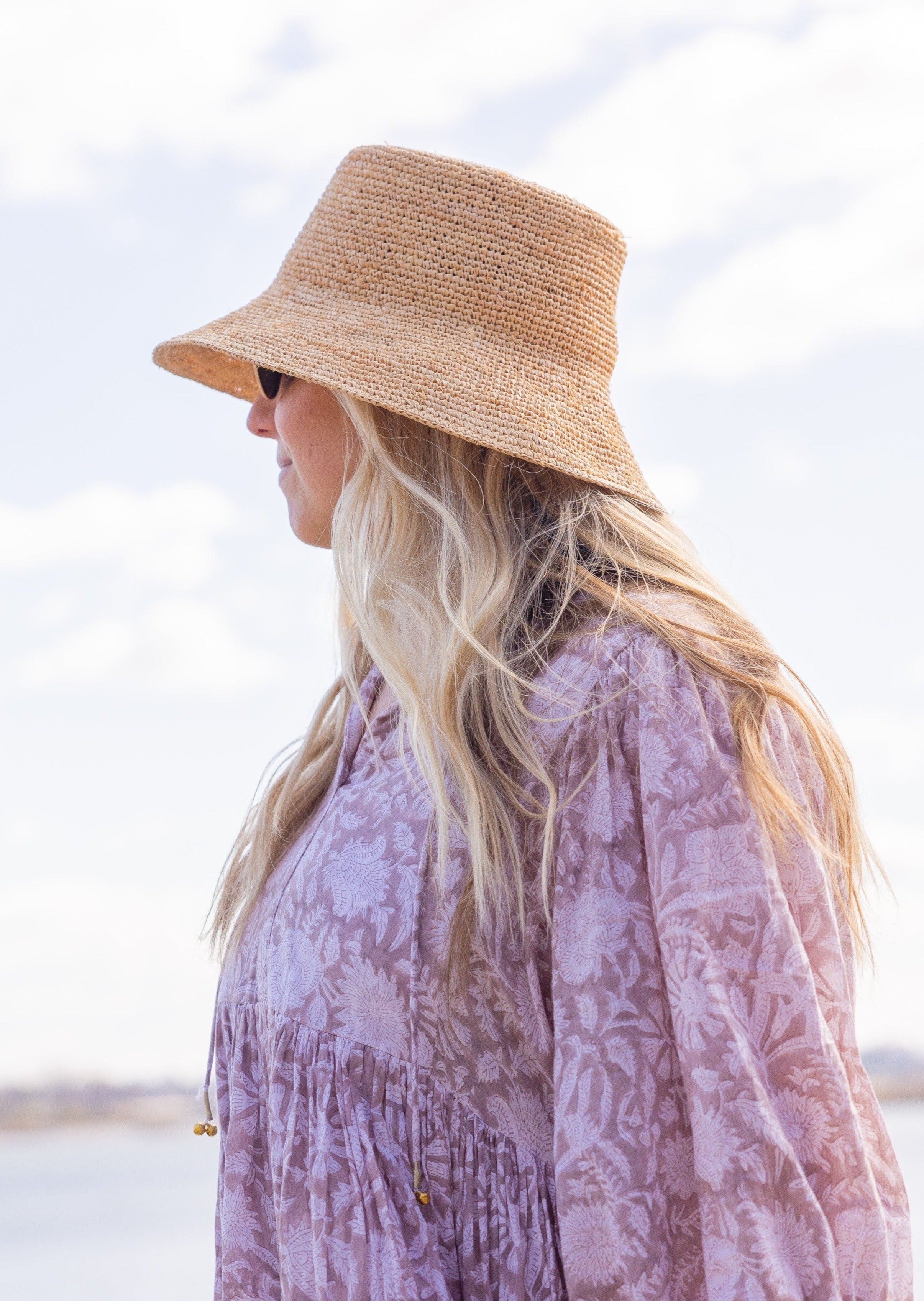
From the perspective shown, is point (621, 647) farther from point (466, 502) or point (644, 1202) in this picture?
point (644, 1202)

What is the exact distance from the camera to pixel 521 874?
43.3 inches

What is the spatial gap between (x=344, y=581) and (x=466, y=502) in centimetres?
16

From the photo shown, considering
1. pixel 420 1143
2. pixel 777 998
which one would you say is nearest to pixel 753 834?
pixel 777 998

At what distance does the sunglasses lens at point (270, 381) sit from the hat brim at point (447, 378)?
0.06 metres

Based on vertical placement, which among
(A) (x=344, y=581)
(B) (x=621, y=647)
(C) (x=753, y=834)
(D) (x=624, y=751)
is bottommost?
(C) (x=753, y=834)

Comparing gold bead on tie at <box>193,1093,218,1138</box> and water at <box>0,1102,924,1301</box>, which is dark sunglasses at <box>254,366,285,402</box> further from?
water at <box>0,1102,924,1301</box>

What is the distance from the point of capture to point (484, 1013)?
43.3 inches

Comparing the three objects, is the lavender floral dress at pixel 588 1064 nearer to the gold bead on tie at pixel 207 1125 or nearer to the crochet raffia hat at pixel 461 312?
the gold bead on tie at pixel 207 1125

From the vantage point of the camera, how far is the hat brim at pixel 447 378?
1318 mm

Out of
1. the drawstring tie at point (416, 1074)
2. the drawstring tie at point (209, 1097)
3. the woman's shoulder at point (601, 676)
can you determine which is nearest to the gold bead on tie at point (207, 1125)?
the drawstring tie at point (209, 1097)

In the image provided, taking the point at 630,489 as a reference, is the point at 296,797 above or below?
below

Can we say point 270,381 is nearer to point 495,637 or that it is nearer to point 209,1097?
point 495,637

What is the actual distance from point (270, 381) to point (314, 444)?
→ 0.10m

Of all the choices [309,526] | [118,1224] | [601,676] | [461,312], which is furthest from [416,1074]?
[118,1224]
